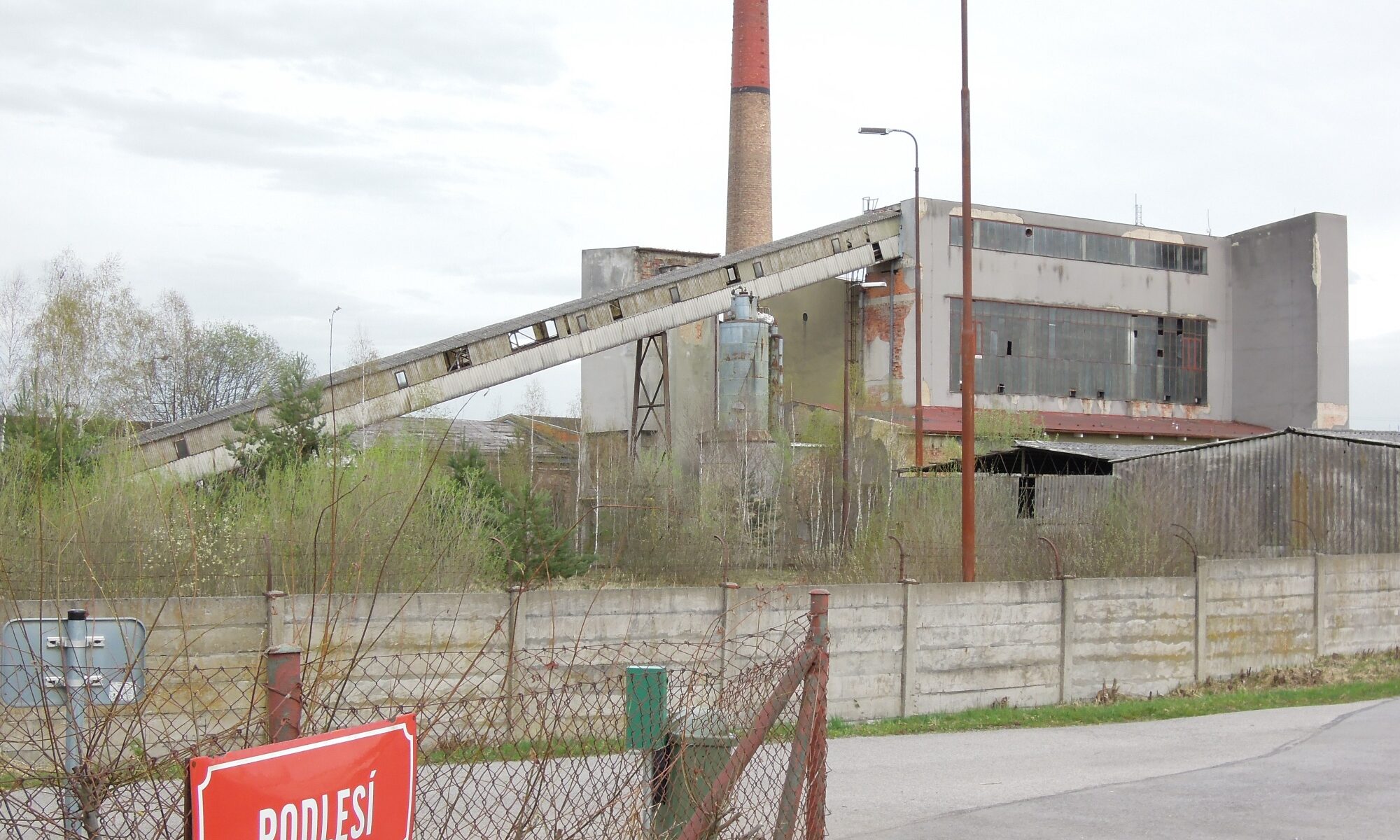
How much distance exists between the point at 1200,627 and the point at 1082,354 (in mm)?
31722

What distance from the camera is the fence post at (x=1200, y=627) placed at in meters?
16.7

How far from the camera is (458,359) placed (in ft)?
91.7

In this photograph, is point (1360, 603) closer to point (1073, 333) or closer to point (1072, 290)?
point (1073, 333)

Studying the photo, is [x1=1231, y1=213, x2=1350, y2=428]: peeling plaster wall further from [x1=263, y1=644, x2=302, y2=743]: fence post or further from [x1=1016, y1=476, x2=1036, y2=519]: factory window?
[x1=263, y1=644, x2=302, y2=743]: fence post

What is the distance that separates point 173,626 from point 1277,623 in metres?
14.4

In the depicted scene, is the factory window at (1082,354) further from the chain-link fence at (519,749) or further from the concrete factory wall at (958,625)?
the chain-link fence at (519,749)

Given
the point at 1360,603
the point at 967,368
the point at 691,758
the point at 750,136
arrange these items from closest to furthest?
the point at 691,758
the point at 967,368
the point at 1360,603
the point at 750,136

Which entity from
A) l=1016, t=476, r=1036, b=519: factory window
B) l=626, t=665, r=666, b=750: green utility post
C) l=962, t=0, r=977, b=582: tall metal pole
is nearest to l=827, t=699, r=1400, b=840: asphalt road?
l=626, t=665, r=666, b=750: green utility post

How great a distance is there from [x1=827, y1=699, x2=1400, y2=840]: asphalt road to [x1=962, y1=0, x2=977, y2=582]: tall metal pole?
364 centimetres

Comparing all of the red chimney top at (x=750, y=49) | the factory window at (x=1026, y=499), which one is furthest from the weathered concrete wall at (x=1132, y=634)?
the red chimney top at (x=750, y=49)

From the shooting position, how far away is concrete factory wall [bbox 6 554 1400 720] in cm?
1098

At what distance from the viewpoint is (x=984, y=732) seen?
1334 cm

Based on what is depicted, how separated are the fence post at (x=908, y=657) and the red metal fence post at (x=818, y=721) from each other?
28.4 ft

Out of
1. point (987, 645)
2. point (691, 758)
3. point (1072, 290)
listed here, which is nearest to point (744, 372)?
point (1072, 290)
